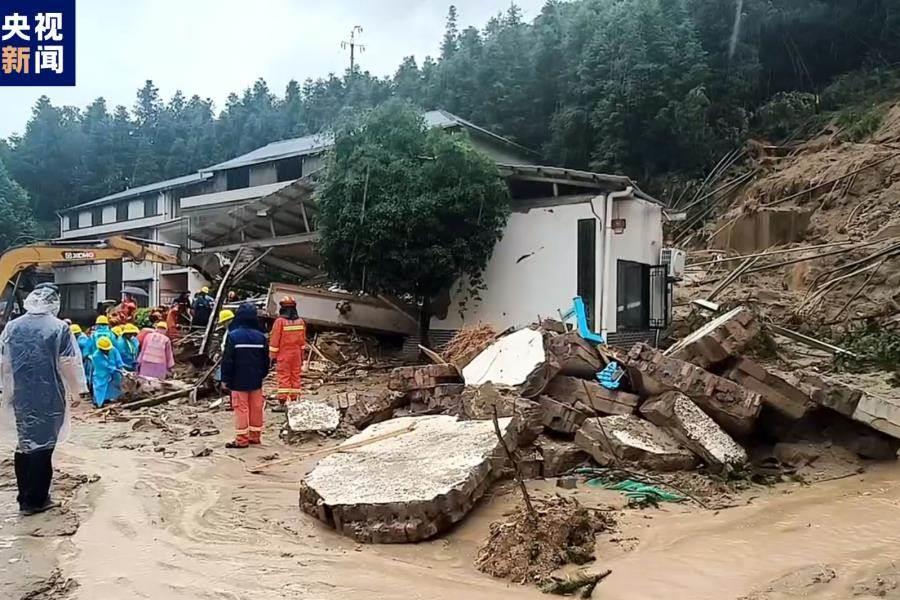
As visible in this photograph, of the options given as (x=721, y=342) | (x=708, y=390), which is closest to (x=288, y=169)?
(x=721, y=342)

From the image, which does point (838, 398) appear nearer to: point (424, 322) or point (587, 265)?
point (587, 265)

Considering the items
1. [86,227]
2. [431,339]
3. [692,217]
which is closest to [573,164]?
[692,217]

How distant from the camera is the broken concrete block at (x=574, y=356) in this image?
26.7ft

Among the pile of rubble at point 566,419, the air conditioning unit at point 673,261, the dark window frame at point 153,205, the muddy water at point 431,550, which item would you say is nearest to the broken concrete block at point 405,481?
the pile of rubble at point 566,419

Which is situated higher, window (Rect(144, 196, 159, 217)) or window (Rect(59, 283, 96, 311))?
window (Rect(144, 196, 159, 217))

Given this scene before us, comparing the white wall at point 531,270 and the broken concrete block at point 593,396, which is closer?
the broken concrete block at point 593,396

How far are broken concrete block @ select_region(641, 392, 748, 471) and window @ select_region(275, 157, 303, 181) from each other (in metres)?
26.3

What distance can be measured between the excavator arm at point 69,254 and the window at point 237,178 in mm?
17448

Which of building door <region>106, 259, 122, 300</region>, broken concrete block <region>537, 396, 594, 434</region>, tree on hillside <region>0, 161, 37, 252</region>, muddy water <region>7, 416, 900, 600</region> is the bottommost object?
muddy water <region>7, 416, 900, 600</region>

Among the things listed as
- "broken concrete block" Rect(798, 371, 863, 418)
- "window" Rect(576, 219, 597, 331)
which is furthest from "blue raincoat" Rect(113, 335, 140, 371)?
"broken concrete block" Rect(798, 371, 863, 418)

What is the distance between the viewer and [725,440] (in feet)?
22.8

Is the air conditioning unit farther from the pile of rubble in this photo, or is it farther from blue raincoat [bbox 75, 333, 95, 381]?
blue raincoat [bbox 75, 333, 95, 381]

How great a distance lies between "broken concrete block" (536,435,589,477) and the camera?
6.65m

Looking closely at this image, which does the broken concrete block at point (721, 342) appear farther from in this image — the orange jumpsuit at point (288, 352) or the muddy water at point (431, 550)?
the orange jumpsuit at point (288, 352)
